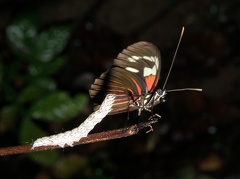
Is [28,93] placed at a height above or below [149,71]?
below

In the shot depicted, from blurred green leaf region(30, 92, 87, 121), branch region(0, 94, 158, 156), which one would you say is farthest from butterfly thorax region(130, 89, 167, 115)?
blurred green leaf region(30, 92, 87, 121)

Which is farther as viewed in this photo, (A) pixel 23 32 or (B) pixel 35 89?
(A) pixel 23 32

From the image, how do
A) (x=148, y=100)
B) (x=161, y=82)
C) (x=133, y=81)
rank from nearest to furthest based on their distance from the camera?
(x=148, y=100) < (x=133, y=81) < (x=161, y=82)

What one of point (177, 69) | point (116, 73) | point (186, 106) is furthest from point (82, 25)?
point (116, 73)

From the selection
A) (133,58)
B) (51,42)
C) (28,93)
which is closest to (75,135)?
(133,58)

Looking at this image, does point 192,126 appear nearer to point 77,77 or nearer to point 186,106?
point 186,106

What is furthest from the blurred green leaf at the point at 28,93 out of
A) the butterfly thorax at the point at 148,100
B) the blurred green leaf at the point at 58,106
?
the butterfly thorax at the point at 148,100

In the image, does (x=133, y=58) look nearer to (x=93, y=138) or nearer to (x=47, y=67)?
(x=93, y=138)
